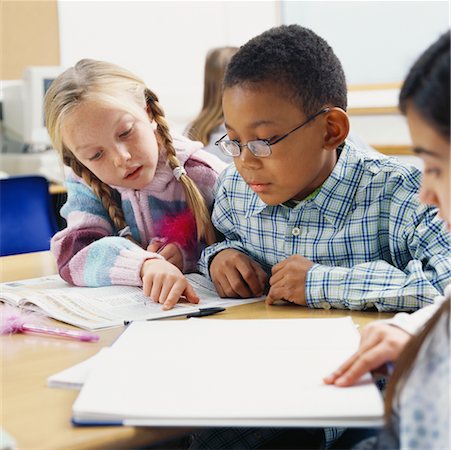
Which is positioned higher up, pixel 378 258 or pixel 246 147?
pixel 246 147

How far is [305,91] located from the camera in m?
1.25

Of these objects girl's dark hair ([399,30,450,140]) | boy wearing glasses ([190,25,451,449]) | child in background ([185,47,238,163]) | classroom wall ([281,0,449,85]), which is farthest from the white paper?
classroom wall ([281,0,449,85])

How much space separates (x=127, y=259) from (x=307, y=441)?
18.5 inches

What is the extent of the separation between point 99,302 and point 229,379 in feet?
1.63

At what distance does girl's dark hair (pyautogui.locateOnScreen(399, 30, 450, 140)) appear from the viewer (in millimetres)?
805

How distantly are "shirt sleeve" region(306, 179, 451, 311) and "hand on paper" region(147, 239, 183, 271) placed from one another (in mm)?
354

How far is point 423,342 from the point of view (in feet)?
2.53

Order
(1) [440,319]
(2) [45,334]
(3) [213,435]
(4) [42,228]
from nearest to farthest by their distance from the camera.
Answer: (1) [440,319]
(2) [45,334]
(3) [213,435]
(4) [42,228]

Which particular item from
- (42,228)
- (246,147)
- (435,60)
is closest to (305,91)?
(246,147)

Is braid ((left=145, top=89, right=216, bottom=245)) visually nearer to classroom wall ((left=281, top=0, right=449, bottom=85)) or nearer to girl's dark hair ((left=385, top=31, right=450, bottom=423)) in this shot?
girl's dark hair ((left=385, top=31, right=450, bottom=423))

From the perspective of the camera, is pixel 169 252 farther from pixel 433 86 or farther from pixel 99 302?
pixel 433 86

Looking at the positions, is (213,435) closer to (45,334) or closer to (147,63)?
(45,334)

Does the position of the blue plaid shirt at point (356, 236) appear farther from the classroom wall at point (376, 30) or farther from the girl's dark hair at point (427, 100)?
the classroom wall at point (376, 30)

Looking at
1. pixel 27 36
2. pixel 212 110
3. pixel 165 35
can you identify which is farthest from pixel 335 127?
pixel 165 35
